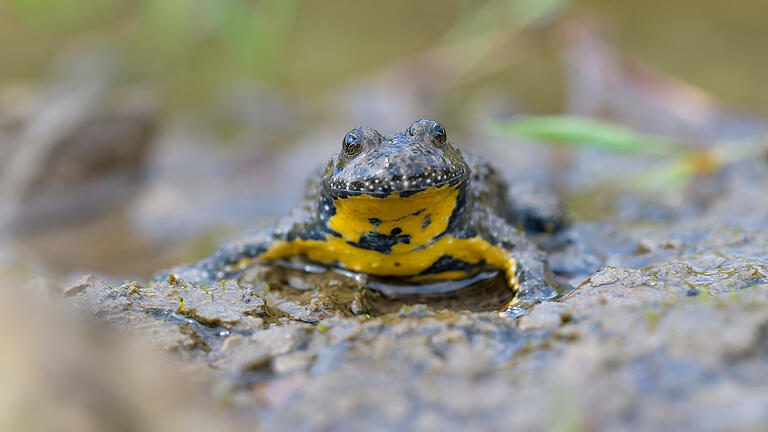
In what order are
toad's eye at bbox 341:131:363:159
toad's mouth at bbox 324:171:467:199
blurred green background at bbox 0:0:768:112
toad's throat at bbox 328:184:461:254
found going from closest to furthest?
toad's mouth at bbox 324:171:467:199, toad's throat at bbox 328:184:461:254, toad's eye at bbox 341:131:363:159, blurred green background at bbox 0:0:768:112

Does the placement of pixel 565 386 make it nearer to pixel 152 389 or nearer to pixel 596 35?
pixel 152 389

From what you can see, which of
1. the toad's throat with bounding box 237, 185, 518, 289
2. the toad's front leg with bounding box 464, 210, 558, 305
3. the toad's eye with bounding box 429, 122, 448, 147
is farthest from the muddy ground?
the toad's eye with bounding box 429, 122, 448, 147

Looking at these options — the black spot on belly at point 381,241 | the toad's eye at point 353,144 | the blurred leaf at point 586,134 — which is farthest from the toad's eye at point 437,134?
the blurred leaf at point 586,134

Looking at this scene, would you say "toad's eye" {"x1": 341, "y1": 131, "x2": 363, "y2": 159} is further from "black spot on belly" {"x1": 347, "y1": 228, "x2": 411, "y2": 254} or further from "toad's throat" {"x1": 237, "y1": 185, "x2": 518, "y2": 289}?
"black spot on belly" {"x1": 347, "y1": 228, "x2": 411, "y2": 254}

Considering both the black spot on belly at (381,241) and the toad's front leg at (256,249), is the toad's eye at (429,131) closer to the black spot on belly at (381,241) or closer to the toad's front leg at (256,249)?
the black spot on belly at (381,241)

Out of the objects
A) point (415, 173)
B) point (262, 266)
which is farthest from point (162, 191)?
point (415, 173)

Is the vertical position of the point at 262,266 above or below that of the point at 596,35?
below
